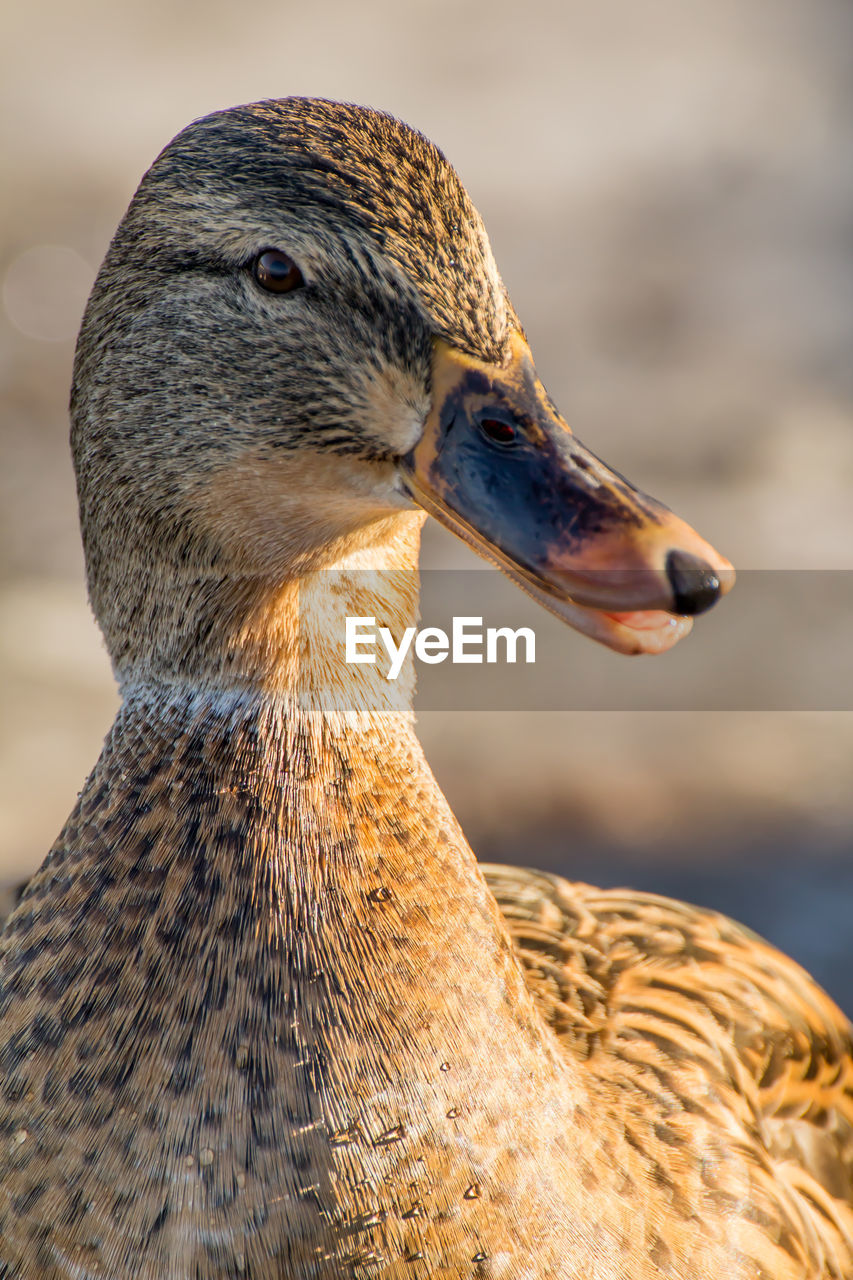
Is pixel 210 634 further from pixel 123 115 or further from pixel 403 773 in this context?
pixel 123 115

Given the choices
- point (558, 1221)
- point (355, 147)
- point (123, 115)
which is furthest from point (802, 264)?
point (558, 1221)

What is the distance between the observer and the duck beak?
0.83 metres

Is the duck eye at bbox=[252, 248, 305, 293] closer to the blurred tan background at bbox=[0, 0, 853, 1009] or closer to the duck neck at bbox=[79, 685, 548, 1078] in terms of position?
the duck neck at bbox=[79, 685, 548, 1078]

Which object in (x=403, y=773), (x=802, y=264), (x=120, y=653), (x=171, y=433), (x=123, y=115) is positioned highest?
(x=123, y=115)

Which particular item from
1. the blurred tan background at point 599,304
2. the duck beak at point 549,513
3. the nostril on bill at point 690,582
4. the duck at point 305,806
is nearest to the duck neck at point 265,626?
the duck at point 305,806

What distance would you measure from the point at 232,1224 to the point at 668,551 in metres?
0.60

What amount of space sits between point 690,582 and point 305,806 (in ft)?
1.24

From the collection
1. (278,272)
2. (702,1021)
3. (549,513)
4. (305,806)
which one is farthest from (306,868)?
(702,1021)

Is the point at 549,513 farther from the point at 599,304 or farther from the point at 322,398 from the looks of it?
the point at 599,304

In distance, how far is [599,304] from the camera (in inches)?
129

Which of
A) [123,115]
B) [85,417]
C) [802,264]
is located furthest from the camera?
[802,264]

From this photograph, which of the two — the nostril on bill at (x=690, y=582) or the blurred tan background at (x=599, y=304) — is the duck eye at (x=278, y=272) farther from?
the blurred tan background at (x=599, y=304)

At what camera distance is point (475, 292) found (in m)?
0.91

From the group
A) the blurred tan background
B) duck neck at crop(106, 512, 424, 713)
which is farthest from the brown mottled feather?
the blurred tan background
